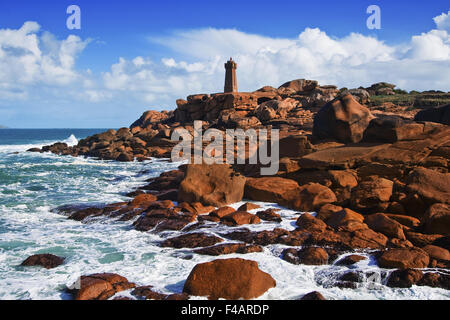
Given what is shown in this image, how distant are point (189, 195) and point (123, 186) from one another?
6.40 m

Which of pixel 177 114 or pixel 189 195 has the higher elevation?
pixel 177 114

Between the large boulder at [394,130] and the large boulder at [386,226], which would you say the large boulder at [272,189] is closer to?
the large boulder at [386,226]

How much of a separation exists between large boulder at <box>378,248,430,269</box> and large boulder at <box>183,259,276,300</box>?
7.78 ft

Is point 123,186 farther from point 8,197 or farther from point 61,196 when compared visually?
point 8,197

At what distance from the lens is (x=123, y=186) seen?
17.2m

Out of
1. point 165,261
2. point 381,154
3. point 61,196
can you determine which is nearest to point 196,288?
point 165,261

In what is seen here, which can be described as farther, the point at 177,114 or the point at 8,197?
the point at 177,114

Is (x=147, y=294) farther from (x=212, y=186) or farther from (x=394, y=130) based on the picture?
(x=394, y=130)

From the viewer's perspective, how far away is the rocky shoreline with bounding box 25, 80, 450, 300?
20.9 feet

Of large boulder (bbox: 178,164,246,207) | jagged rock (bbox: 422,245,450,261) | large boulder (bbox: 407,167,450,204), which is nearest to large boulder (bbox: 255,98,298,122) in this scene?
large boulder (bbox: 178,164,246,207)

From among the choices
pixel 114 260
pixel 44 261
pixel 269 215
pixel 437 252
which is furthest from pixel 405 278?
pixel 44 261

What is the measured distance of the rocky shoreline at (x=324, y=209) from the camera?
20.9ft

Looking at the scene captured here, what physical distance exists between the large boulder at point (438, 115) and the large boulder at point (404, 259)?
10.3 meters

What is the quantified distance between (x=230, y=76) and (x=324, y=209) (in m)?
39.6
